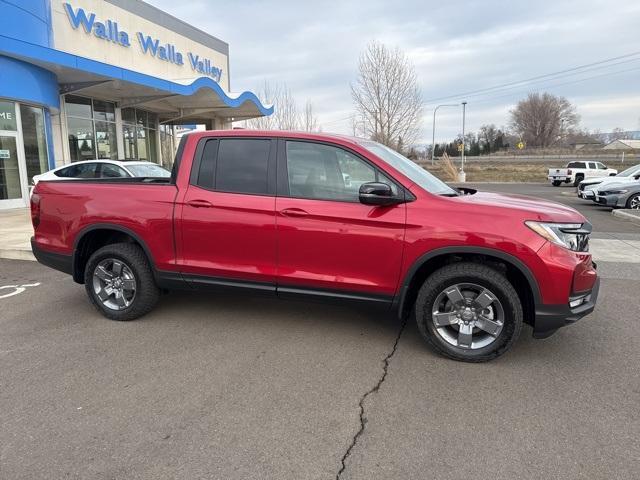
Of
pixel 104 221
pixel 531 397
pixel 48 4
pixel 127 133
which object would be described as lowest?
pixel 531 397

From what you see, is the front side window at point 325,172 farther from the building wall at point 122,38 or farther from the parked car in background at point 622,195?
the building wall at point 122,38

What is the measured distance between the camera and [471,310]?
376 cm

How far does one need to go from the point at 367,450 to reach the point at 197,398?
125 centimetres

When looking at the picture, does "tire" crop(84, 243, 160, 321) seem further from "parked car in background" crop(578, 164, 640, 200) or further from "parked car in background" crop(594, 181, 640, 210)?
"parked car in background" crop(578, 164, 640, 200)

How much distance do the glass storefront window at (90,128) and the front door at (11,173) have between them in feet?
11.0

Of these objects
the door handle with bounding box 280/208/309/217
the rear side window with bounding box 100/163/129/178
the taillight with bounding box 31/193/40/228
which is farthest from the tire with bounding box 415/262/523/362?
the rear side window with bounding box 100/163/129/178

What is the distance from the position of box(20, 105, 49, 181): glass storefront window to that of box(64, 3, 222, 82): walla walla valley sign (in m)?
4.73

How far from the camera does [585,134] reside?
362ft

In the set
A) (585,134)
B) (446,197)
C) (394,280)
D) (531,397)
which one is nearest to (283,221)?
(394,280)

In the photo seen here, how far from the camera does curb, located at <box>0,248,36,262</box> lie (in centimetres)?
778

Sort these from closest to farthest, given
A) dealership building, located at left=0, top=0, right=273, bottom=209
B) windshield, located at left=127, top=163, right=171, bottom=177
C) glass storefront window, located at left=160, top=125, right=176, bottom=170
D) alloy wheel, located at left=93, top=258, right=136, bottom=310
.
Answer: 1. alloy wheel, located at left=93, top=258, right=136, bottom=310
2. windshield, located at left=127, top=163, right=171, bottom=177
3. dealership building, located at left=0, top=0, right=273, bottom=209
4. glass storefront window, located at left=160, top=125, right=176, bottom=170

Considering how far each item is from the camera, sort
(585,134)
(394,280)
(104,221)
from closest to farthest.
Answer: (394,280) → (104,221) → (585,134)

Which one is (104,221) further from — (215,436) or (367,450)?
(367,450)

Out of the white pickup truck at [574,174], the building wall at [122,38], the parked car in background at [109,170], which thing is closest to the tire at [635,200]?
the parked car in background at [109,170]
